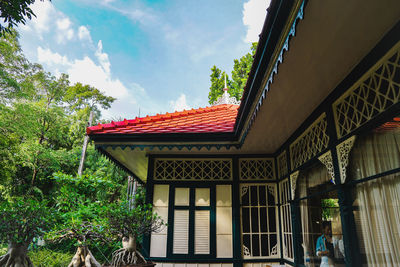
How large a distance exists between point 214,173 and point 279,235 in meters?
1.63

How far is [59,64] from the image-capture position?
165 ft

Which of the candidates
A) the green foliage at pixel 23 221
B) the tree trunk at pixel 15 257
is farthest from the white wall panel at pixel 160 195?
the tree trunk at pixel 15 257

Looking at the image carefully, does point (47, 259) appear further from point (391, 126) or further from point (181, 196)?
point (391, 126)

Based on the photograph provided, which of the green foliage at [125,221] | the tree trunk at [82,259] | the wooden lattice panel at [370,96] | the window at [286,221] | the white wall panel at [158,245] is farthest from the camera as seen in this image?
the white wall panel at [158,245]

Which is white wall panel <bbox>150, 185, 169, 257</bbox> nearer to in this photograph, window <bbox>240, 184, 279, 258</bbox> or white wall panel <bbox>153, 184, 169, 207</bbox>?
white wall panel <bbox>153, 184, 169, 207</bbox>

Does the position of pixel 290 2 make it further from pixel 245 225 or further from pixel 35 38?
pixel 35 38

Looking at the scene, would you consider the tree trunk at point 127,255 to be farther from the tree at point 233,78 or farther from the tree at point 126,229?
the tree at point 233,78

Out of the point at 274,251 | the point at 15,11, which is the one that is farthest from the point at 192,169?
the point at 15,11

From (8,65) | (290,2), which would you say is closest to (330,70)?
(290,2)

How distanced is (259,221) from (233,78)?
14.2 m

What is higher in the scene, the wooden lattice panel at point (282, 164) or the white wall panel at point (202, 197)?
the wooden lattice panel at point (282, 164)

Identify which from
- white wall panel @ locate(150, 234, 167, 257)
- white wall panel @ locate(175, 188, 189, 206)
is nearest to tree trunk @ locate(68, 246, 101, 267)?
white wall panel @ locate(150, 234, 167, 257)

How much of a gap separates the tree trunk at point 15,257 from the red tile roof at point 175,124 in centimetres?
192

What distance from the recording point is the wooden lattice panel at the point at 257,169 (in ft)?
16.1
